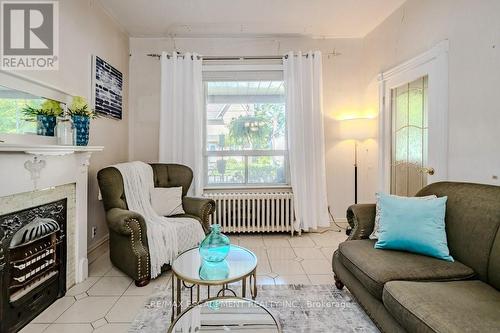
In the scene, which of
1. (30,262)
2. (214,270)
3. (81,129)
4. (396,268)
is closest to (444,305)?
(396,268)

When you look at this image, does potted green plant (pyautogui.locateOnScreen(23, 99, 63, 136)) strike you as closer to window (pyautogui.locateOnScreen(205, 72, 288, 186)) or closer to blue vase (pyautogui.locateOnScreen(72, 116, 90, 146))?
blue vase (pyautogui.locateOnScreen(72, 116, 90, 146))

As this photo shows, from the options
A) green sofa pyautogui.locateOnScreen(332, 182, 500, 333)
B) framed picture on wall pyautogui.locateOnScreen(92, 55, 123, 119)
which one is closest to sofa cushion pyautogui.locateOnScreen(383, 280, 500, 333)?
green sofa pyautogui.locateOnScreen(332, 182, 500, 333)

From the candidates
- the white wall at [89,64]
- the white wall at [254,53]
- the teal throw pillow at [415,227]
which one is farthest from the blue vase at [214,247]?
the white wall at [254,53]

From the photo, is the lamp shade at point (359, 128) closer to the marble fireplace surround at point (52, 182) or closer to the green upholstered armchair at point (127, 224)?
the green upholstered armchair at point (127, 224)

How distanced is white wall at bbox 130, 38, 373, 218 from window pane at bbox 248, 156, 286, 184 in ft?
2.27

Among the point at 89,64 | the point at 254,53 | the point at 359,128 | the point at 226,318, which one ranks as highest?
the point at 254,53

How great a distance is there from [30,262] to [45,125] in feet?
3.19

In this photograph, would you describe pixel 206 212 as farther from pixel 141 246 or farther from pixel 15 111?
pixel 15 111

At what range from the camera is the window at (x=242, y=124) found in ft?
12.7

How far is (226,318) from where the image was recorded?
1.41 m

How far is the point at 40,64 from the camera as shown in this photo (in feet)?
6.91

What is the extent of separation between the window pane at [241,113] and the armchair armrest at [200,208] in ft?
3.14

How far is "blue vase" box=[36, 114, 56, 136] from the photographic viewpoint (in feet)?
6.62

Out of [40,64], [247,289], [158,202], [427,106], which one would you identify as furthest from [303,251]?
[40,64]
